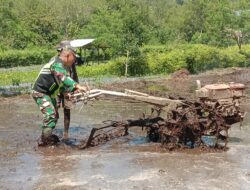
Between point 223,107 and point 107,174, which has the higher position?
point 223,107

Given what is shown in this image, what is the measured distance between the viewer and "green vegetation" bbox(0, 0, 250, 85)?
86.8ft

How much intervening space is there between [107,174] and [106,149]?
5.63 ft

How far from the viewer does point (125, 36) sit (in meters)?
26.1

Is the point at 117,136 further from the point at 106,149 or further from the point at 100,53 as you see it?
the point at 100,53

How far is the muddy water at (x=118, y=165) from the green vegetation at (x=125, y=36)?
12.2 metres

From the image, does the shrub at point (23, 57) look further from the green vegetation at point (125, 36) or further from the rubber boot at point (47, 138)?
the rubber boot at point (47, 138)

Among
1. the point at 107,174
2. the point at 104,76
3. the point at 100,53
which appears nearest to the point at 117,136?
the point at 107,174

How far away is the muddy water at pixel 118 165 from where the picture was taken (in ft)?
23.3

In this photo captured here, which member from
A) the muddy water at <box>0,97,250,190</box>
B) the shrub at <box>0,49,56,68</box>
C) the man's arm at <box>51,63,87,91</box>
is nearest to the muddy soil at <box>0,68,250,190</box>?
the muddy water at <box>0,97,250,190</box>

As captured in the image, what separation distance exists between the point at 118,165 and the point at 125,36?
1848 centimetres

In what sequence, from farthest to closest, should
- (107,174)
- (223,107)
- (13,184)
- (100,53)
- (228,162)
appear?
1. (100,53)
2. (223,107)
3. (228,162)
4. (107,174)
5. (13,184)

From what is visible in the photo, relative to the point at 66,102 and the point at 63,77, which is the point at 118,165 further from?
the point at 66,102

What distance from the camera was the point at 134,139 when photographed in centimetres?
1006

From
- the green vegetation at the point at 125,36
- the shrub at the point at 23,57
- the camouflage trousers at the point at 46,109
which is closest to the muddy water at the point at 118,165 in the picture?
the camouflage trousers at the point at 46,109
